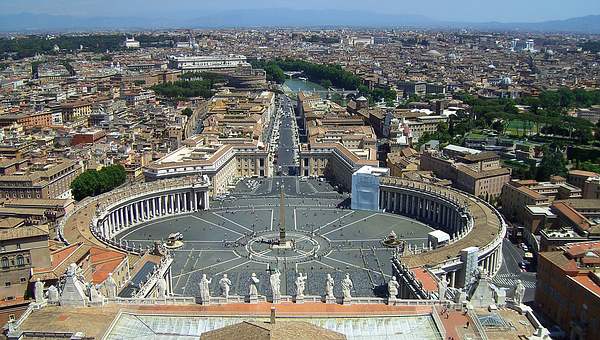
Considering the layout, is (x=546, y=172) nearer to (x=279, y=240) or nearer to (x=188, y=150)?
(x=279, y=240)

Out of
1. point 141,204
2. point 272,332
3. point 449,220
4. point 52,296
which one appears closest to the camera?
point 272,332

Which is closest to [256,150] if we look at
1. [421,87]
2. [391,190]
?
[391,190]

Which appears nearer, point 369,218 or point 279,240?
point 279,240

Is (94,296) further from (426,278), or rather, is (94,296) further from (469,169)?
(469,169)

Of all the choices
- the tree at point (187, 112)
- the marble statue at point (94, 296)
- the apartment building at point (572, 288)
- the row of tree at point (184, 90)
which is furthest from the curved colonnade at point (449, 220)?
the row of tree at point (184, 90)

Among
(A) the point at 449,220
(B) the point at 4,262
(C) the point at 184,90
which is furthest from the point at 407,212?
(C) the point at 184,90

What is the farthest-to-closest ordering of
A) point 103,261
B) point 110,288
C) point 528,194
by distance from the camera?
point 528,194 < point 103,261 < point 110,288
